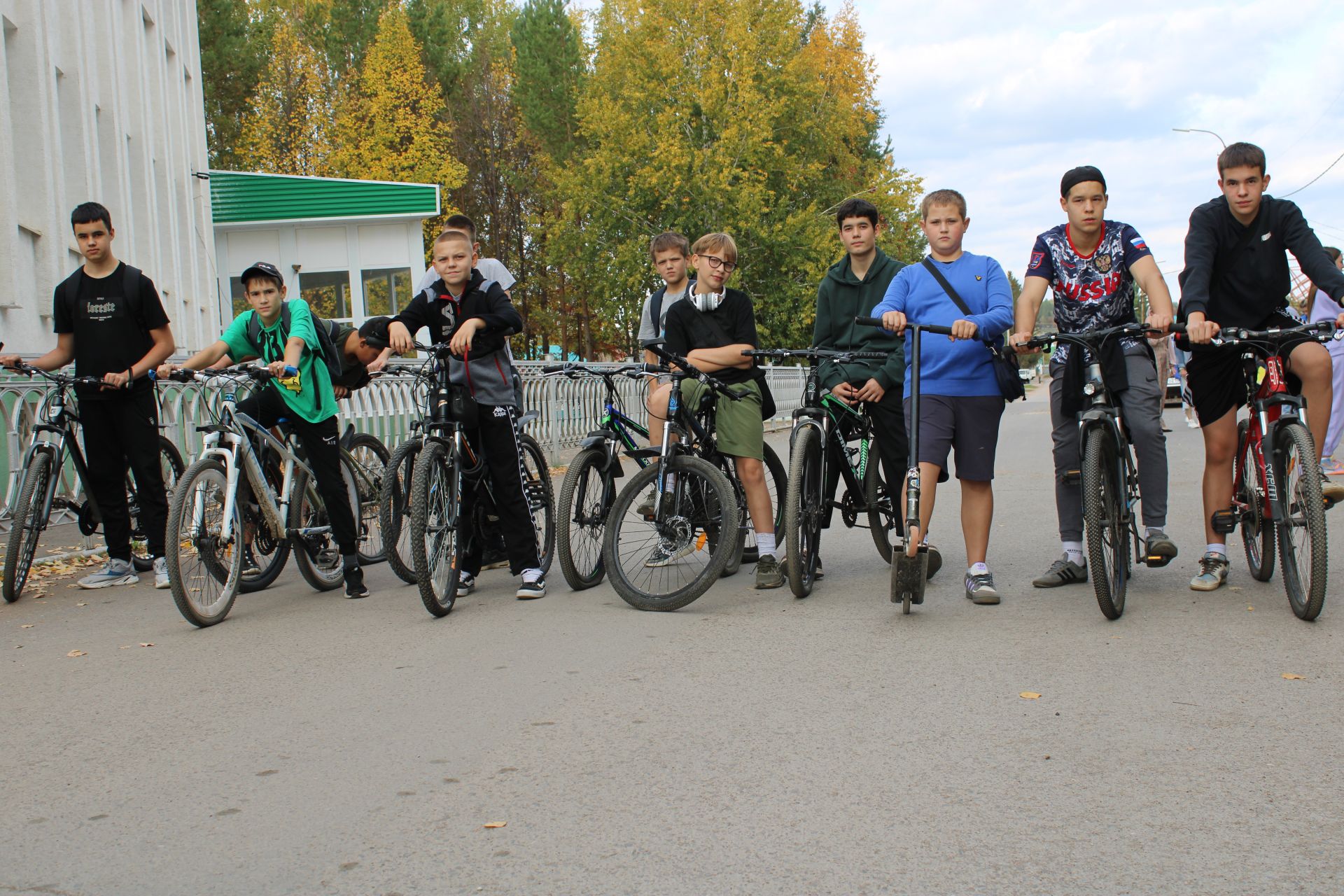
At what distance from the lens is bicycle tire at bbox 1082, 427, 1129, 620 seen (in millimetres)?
5500

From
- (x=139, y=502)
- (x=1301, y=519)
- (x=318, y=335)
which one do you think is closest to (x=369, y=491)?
(x=318, y=335)

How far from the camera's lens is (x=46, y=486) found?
716 centimetres

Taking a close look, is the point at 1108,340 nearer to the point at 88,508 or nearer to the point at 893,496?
the point at 893,496

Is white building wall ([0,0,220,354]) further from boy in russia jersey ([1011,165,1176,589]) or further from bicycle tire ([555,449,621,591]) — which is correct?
boy in russia jersey ([1011,165,1176,589])

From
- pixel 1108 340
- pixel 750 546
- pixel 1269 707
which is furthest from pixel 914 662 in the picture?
pixel 750 546

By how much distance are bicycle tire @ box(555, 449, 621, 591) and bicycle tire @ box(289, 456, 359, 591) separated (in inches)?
52.2

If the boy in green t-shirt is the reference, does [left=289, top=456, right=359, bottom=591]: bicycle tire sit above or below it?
below

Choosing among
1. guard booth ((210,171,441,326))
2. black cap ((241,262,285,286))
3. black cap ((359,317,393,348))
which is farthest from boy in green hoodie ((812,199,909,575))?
guard booth ((210,171,441,326))

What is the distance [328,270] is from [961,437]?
2476cm

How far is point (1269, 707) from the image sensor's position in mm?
4238

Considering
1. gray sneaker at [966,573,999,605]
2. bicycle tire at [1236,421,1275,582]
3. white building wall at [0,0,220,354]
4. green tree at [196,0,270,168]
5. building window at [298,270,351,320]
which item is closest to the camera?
bicycle tire at [1236,421,1275,582]

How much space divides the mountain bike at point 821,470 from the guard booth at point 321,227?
22023mm

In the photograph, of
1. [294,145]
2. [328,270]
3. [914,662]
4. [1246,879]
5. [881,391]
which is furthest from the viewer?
[294,145]

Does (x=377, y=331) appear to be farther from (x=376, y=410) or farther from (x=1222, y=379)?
(x=376, y=410)
